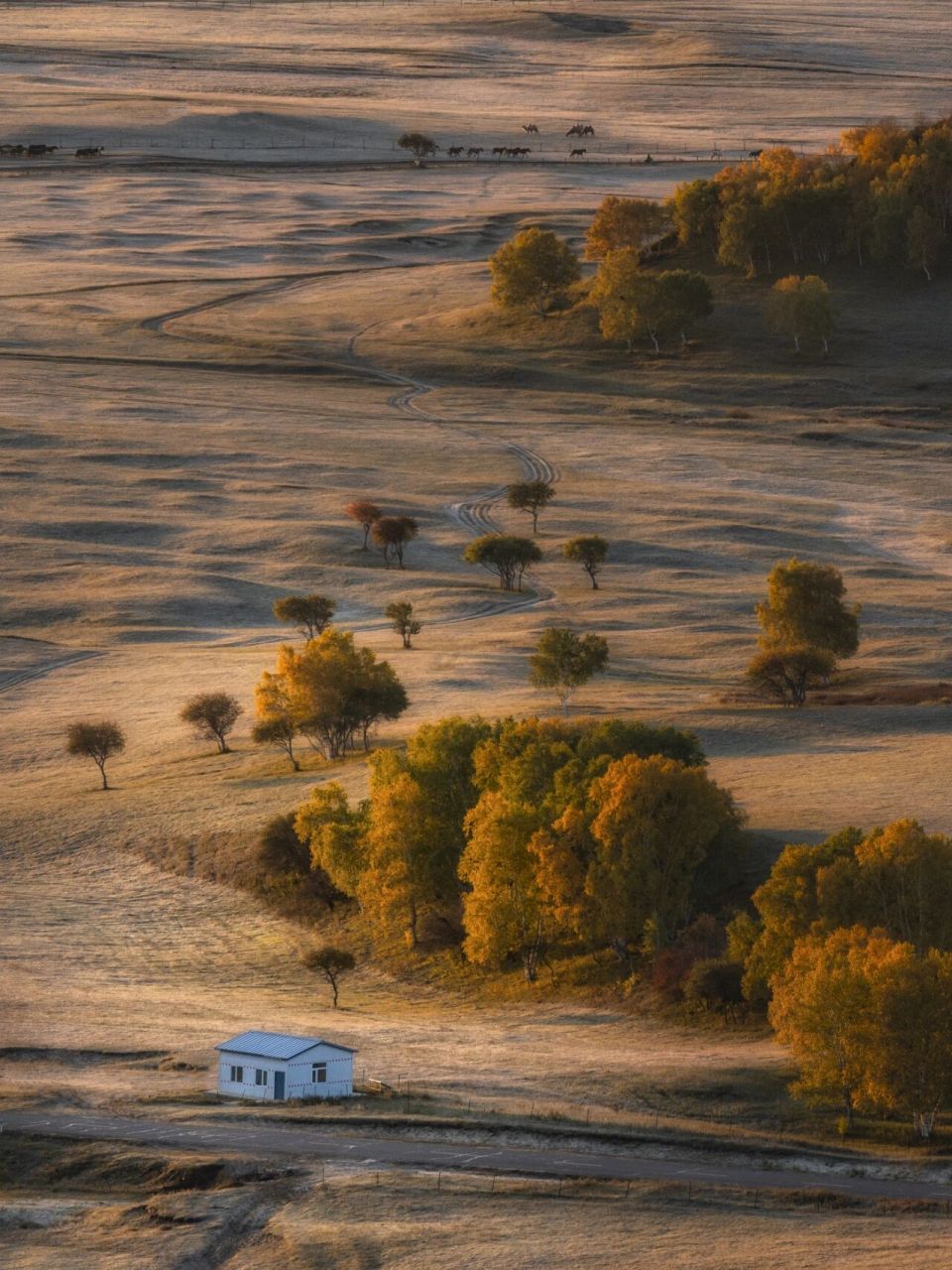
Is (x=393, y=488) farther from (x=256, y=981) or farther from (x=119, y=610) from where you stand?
(x=256, y=981)

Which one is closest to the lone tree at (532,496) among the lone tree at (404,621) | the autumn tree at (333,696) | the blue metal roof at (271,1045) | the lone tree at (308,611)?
the lone tree at (308,611)

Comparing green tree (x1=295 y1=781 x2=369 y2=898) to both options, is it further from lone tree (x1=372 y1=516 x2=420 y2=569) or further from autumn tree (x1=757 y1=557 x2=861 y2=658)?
lone tree (x1=372 y1=516 x2=420 y2=569)

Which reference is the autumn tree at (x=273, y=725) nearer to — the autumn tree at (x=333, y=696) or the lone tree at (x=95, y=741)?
the autumn tree at (x=333, y=696)

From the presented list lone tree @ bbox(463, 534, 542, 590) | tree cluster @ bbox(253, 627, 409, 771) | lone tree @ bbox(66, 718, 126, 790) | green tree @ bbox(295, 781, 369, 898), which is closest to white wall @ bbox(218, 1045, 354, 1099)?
green tree @ bbox(295, 781, 369, 898)

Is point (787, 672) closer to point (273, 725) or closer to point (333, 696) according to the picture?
point (333, 696)

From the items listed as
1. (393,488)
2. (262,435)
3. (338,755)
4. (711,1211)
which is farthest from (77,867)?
(262,435)

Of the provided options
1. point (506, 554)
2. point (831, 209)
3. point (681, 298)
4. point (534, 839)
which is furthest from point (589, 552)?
point (831, 209)

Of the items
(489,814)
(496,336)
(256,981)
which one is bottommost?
(256,981)
